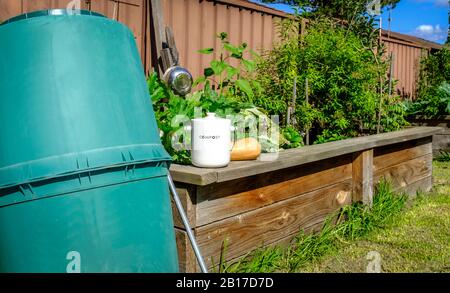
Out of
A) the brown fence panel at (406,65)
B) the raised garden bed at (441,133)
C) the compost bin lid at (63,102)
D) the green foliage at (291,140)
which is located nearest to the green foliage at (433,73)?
the brown fence panel at (406,65)

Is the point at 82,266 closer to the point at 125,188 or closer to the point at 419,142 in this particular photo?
the point at 125,188

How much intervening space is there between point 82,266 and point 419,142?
11.0 ft

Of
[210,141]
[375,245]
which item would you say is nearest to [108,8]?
[210,141]

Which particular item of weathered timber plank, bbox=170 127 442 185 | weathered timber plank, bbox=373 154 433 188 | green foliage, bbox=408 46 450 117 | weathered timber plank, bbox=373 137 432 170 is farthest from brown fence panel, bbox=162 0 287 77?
green foliage, bbox=408 46 450 117

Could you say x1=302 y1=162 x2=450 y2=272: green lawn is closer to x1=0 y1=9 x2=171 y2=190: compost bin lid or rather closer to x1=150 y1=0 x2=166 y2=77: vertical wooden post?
x1=0 y1=9 x2=171 y2=190: compost bin lid

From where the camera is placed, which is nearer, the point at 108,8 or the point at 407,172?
the point at 108,8

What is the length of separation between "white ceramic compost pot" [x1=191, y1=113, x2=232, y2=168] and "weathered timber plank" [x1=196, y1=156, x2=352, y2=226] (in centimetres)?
12

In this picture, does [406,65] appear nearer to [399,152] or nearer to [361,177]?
[399,152]

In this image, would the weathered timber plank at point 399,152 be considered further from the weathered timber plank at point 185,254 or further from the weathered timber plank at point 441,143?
the weathered timber plank at point 441,143

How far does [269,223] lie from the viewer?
7.77ft

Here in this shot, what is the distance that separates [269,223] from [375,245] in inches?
31.1

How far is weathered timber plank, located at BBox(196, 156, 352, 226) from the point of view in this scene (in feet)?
6.63

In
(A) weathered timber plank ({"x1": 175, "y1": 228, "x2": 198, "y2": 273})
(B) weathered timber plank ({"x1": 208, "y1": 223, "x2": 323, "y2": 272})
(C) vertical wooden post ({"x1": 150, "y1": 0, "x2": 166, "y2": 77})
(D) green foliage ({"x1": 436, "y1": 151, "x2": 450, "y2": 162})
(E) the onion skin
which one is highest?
(C) vertical wooden post ({"x1": 150, "y1": 0, "x2": 166, "y2": 77})

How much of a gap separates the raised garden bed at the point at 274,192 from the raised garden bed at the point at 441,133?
10.4 feet
